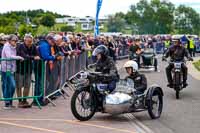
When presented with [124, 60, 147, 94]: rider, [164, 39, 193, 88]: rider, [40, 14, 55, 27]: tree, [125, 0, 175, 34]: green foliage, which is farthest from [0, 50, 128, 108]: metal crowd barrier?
[125, 0, 175, 34]: green foliage

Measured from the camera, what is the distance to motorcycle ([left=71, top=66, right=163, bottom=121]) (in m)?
11.2

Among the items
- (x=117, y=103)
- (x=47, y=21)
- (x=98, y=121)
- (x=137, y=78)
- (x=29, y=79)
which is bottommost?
(x=98, y=121)

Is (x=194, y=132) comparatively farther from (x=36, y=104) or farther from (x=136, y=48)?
(x=136, y=48)

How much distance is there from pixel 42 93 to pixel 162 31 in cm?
10218

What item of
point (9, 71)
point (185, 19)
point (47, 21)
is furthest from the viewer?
point (185, 19)

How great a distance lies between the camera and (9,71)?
41.8 feet

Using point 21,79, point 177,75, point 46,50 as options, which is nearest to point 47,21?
point 177,75

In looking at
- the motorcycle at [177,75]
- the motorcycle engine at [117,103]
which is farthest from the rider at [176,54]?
the motorcycle engine at [117,103]

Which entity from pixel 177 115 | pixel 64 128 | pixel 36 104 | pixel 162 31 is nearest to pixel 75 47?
pixel 36 104

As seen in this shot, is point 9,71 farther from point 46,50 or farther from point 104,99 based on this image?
point 104,99

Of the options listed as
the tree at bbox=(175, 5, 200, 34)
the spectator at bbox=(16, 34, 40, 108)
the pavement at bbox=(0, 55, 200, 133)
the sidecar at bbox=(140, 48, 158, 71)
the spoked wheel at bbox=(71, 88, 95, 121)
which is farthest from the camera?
the tree at bbox=(175, 5, 200, 34)

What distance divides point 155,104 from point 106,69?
1.34 metres

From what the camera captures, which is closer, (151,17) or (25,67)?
(25,67)

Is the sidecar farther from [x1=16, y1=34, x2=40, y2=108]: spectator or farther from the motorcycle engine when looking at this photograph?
the motorcycle engine
